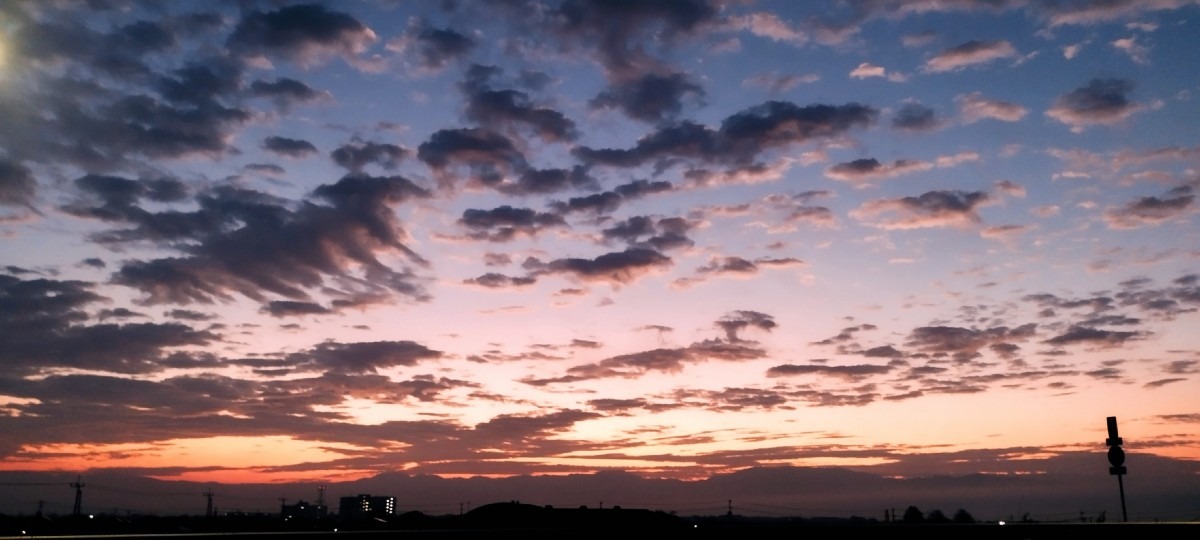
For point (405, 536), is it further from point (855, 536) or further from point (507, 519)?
point (507, 519)

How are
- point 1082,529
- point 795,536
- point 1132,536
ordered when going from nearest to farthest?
point 1132,536
point 795,536
point 1082,529

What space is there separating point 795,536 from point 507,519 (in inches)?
1484

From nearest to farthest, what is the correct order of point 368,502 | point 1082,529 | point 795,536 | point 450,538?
point 450,538
point 795,536
point 1082,529
point 368,502

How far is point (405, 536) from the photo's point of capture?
49875 millimetres

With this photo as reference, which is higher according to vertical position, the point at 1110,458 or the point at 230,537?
the point at 1110,458

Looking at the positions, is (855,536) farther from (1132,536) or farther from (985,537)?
(1132,536)

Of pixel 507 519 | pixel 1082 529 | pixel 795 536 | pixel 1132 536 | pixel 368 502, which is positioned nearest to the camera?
pixel 1132 536

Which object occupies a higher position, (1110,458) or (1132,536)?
(1110,458)

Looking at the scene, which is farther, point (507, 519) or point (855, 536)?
point (507, 519)

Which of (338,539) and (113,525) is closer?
(338,539)

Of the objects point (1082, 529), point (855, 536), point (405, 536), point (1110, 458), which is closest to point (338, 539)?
point (405, 536)

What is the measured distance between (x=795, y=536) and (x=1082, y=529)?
1983 cm

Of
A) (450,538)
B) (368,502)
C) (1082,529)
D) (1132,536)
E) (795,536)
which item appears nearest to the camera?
(1132,536)

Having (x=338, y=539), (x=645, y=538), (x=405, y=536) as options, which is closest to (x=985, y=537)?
(x=645, y=538)
